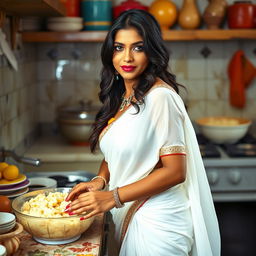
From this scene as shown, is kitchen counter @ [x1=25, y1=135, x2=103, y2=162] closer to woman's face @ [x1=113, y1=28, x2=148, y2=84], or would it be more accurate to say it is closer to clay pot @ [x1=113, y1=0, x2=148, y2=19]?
clay pot @ [x1=113, y1=0, x2=148, y2=19]

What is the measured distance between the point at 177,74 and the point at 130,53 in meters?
1.94

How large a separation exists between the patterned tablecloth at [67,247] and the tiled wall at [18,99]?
0.90 metres

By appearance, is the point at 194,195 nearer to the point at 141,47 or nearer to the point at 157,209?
the point at 157,209

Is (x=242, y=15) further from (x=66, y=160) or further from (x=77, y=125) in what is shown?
(x=66, y=160)

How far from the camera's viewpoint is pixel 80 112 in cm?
318

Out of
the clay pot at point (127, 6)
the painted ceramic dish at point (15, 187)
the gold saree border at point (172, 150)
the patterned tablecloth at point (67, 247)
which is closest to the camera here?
the patterned tablecloth at point (67, 247)

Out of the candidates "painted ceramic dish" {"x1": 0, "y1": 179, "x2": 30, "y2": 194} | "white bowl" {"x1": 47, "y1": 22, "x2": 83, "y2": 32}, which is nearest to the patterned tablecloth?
"painted ceramic dish" {"x1": 0, "y1": 179, "x2": 30, "y2": 194}

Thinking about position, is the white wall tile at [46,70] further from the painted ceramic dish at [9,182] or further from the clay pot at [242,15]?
the painted ceramic dish at [9,182]

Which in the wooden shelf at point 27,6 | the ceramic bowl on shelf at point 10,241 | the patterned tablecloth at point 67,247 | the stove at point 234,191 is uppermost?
the wooden shelf at point 27,6

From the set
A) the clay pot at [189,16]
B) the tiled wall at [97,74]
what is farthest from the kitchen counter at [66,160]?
the clay pot at [189,16]

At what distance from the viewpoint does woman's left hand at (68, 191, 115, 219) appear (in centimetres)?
152

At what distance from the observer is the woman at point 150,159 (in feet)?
5.24

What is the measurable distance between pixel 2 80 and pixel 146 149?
40.8 inches

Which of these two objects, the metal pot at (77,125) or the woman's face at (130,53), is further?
the metal pot at (77,125)
